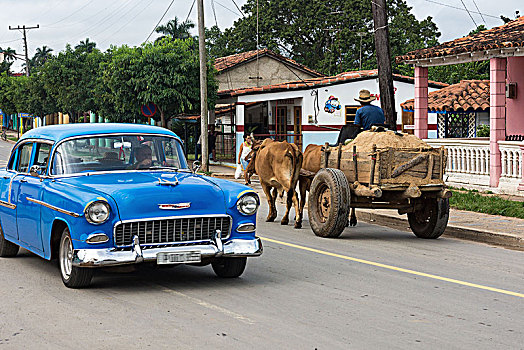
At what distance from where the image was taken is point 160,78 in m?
36.1

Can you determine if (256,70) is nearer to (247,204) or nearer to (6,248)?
(6,248)

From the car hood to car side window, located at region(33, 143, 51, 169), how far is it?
70cm

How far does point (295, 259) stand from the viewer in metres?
10.5

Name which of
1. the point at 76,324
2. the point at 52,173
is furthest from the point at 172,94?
the point at 76,324

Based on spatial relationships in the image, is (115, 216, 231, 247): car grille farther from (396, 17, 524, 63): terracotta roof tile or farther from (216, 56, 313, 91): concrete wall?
(216, 56, 313, 91): concrete wall

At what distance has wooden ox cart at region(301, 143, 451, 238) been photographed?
11898 mm

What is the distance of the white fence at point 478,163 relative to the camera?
19000mm

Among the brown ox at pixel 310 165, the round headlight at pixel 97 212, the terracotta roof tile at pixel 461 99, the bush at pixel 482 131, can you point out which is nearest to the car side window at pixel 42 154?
the round headlight at pixel 97 212

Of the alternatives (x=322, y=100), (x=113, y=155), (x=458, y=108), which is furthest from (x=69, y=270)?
(x=322, y=100)

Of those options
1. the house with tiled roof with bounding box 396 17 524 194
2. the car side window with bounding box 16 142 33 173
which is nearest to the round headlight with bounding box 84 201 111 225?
the car side window with bounding box 16 142 33 173

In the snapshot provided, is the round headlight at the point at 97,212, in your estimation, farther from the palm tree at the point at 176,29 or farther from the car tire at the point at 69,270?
the palm tree at the point at 176,29

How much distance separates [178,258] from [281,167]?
6.30 meters

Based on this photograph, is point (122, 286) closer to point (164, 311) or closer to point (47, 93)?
point (164, 311)

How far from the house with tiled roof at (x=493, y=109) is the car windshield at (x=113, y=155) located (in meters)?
11.7
